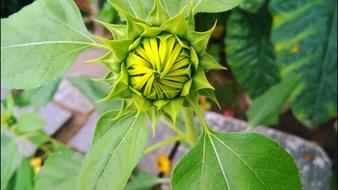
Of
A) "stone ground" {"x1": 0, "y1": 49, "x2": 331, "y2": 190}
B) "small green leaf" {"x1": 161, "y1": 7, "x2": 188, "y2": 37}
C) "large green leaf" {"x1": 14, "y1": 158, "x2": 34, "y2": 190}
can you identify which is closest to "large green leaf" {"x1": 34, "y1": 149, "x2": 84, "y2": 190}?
"large green leaf" {"x1": 14, "y1": 158, "x2": 34, "y2": 190}

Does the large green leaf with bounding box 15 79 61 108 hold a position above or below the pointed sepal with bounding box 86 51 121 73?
below

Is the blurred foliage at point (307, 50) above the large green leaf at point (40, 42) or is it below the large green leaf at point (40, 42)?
below

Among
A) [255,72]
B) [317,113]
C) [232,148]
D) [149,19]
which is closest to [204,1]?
[149,19]

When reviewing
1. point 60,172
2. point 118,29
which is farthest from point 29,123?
point 118,29

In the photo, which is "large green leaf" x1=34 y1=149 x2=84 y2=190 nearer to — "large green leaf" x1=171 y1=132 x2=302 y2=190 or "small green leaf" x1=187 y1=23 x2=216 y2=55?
"large green leaf" x1=171 y1=132 x2=302 y2=190

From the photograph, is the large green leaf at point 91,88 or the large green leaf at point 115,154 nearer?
the large green leaf at point 115,154

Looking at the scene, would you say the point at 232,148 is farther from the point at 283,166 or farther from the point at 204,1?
the point at 204,1

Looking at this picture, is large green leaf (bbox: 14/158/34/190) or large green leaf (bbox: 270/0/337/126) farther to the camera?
large green leaf (bbox: 270/0/337/126)

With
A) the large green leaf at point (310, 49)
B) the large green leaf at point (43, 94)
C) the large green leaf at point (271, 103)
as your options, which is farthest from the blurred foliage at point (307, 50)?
the large green leaf at point (43, 94)

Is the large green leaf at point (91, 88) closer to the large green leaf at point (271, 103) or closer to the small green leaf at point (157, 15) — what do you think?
the large green leaf at point (271, 103)
